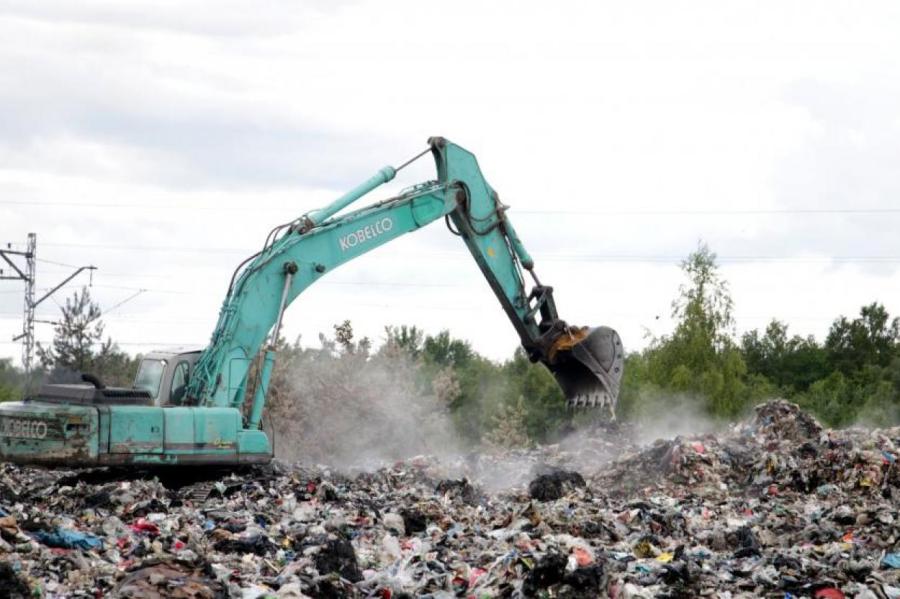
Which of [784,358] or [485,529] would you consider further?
[784,358]

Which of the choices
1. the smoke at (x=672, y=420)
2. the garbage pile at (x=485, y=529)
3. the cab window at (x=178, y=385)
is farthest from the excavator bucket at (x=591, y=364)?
the smoke at (x=672, y=420)

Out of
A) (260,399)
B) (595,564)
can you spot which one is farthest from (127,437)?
(595,564)

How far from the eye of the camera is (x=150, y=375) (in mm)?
14938

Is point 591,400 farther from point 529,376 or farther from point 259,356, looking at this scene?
point 529,376

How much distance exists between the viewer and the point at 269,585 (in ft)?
31.3

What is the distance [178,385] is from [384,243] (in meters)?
2.98

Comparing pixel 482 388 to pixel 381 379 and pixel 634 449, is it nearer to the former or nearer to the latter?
pixel 381 379

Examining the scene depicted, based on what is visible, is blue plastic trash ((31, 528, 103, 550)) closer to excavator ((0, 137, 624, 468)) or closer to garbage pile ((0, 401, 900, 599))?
garbage pile ((0, 401, 900, 599))

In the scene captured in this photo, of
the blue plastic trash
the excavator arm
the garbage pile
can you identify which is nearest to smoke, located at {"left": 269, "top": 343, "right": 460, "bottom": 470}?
the garbage pile

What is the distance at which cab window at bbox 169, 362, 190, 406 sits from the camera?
1480 centimetres

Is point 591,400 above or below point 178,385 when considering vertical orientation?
below

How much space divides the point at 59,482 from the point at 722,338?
2728cm

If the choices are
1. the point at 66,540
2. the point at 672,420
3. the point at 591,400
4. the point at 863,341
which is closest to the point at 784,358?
the point at 863,341

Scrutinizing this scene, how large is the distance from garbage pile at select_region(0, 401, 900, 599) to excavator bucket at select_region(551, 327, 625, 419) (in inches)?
41.3
